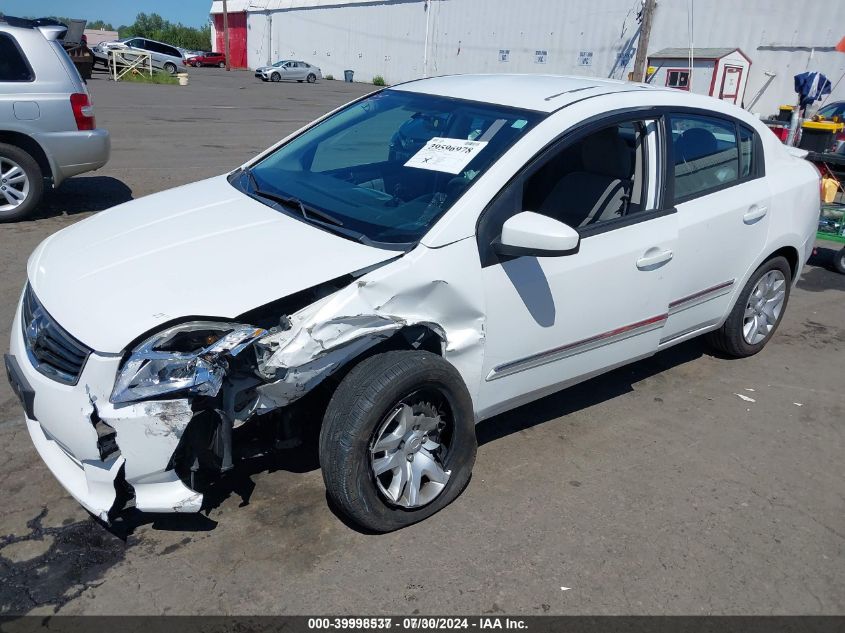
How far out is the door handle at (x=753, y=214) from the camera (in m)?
4.21

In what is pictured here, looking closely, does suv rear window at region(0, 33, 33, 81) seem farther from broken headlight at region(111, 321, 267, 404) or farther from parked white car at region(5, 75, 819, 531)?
broken headlight at region(111, 321, 267, 404)

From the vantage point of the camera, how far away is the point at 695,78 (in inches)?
964

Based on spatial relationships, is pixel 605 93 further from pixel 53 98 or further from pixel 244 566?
pixel 53 98

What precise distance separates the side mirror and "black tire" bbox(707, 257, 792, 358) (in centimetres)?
213

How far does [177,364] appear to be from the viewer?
2514mm

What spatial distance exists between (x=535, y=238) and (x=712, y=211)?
1.59m

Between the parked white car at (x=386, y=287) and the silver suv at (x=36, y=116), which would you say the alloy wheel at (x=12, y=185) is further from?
the parked white car at (x=386, y=287)

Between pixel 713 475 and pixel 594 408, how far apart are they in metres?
0.78

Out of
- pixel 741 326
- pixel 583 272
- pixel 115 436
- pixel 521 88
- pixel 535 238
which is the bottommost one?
pixel 741 326

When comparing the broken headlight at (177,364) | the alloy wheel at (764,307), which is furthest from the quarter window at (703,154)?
the broken headlight at (177,364)

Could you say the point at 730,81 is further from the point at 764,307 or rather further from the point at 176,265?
the point at 176,265

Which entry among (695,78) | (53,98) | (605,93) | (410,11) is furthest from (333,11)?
(605,93)

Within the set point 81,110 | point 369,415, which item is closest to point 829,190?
point 369,415

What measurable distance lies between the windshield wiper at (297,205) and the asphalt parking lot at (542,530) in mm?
671
